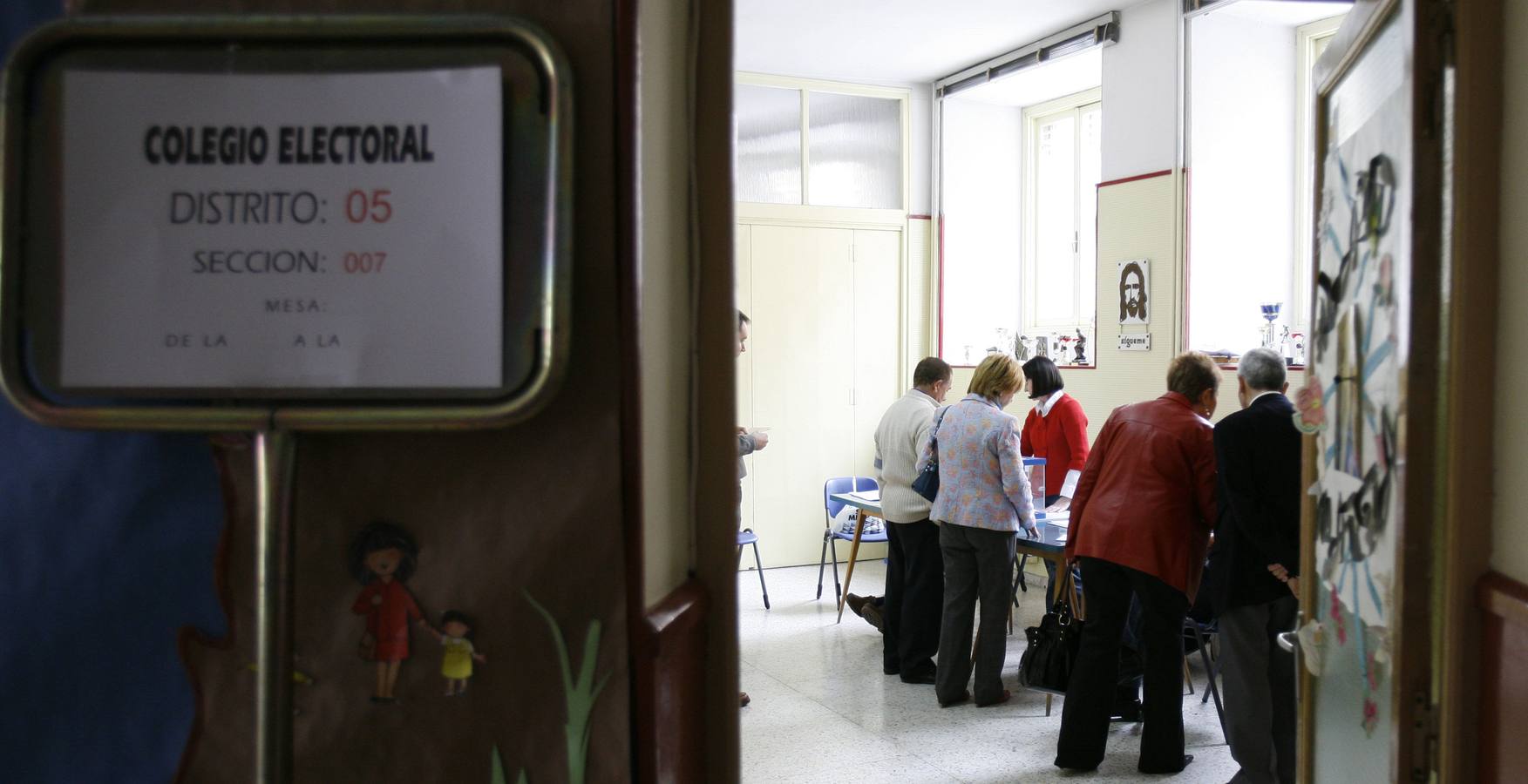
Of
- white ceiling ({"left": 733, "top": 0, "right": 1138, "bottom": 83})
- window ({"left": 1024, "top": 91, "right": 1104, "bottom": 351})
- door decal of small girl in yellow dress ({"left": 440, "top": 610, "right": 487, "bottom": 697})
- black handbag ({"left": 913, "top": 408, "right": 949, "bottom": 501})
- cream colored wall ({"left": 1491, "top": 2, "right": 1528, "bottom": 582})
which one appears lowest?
black handbag ({"left": 913, "top": 408, "right": 949, "bottom": 501})

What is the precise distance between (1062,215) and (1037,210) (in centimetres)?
27

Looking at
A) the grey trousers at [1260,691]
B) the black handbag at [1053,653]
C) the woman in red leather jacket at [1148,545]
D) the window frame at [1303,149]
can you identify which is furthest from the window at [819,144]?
the grey trousers at [1260,691]

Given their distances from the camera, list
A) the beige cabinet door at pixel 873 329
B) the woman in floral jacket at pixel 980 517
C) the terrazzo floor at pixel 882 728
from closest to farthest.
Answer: the terrazzo floor at pixel 882 728
the woman in floral jacket at pixel 980 517
the beige cabinet door at pixel 873 329

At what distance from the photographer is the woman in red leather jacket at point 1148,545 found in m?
3.41

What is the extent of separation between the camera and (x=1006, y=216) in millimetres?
7703

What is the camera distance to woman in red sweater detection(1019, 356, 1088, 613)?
5723mm

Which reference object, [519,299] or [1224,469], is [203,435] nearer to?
[519,299]

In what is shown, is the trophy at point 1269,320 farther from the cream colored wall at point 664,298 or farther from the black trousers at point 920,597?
the cream colored wall at point 664,298

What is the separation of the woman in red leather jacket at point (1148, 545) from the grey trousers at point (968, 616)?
27.1 inches

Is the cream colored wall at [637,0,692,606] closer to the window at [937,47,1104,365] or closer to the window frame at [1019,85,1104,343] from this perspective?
the window frame at [1019,85,1104,343]

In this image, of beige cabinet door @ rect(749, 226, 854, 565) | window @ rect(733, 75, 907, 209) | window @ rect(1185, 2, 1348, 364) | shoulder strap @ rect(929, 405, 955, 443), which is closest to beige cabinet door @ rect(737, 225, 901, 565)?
beige cabinet door @ rect(749, 226, 854, 565)

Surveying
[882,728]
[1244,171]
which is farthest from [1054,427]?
[882,728]

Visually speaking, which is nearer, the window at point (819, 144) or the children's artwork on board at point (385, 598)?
the children's artwork on board at point (385, 598)

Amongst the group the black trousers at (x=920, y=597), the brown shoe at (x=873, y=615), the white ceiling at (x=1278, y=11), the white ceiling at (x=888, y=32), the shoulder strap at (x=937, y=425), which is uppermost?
the white ceiling at (x=888, y=32)
